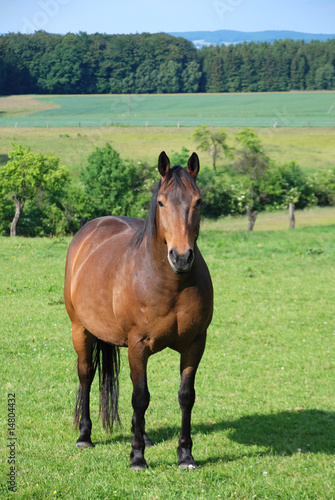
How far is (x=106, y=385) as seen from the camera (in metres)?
6.09

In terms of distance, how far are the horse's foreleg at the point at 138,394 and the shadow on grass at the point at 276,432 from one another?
0.78 metres

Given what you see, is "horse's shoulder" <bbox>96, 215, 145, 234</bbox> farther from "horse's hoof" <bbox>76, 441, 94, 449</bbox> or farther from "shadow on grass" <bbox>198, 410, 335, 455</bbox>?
"shadow on grass" <bbox>198, 410, 335, 455</bbox>

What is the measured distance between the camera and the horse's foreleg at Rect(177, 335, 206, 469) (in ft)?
15.9

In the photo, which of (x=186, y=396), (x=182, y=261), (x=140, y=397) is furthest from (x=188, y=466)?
(x=182, y=261)

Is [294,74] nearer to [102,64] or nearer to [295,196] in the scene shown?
[102,64]

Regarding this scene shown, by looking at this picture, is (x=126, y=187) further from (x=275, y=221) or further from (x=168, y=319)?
(x=168, y=319)

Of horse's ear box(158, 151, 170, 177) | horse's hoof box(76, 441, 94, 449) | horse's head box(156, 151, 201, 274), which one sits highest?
horse's ear box(158, 151, 170, 177)

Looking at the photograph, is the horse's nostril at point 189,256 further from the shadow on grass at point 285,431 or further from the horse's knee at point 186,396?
the shadow on grass at point 285,431

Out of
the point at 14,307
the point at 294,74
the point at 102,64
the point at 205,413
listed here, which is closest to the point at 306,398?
the point at 205,413

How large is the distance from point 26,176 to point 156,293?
27.3m

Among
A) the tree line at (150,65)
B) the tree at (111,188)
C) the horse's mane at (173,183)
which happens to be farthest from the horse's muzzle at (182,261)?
the tree line at (150,65)

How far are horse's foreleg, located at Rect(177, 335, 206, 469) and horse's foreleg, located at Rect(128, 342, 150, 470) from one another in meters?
0.35

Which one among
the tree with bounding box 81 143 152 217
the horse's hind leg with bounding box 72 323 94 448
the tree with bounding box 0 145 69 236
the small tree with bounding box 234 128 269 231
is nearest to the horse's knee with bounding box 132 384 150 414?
the horse's hind leg with bounding box 72 323 94 448

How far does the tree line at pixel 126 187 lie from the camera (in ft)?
102
